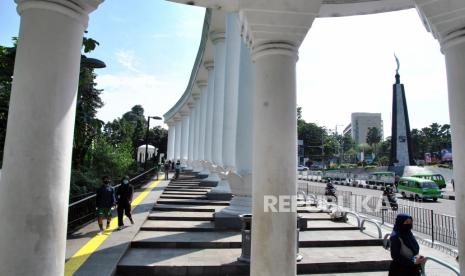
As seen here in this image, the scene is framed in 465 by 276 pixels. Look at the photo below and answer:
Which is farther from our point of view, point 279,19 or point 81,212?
point 81,212

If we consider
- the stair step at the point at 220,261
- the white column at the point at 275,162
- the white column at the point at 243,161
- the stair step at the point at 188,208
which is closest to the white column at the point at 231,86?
the stair step at the point at 188,208

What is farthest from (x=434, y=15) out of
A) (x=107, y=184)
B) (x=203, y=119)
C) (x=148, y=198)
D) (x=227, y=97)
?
(x=203, y=119)

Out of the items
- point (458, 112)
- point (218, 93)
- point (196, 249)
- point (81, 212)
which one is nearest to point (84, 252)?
point (196, 249)

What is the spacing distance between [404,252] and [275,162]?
2.09m

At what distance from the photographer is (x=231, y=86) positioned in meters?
14.9

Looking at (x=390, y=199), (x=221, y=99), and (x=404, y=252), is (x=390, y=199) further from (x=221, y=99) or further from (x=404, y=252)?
(x=404, y=252)

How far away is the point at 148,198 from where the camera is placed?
49.3ft

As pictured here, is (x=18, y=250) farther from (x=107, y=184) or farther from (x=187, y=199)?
(x=187, y=199)

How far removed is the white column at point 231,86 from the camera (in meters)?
13.7

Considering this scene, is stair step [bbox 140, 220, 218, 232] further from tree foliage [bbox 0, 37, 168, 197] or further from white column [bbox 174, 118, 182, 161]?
white column [bbox 174, 118, 182, 161]

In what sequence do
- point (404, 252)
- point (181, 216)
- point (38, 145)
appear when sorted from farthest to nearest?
point (181, 216)
point (404, 252)
point (38, 145)

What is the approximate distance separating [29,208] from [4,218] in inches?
8.9

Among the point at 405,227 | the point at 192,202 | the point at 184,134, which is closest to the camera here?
the point at 405,227

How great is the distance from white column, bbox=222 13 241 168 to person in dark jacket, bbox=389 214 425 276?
29.1 feet
